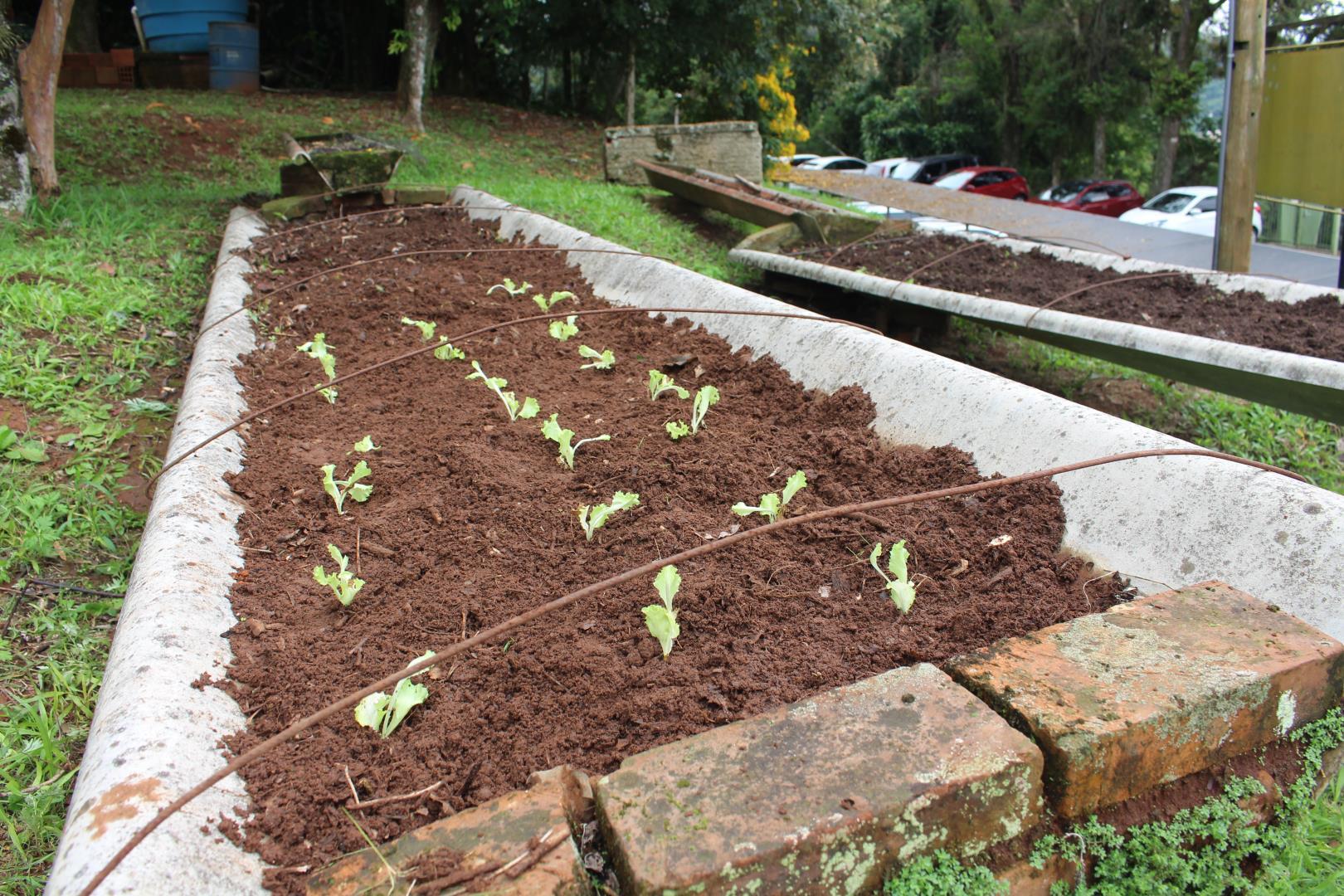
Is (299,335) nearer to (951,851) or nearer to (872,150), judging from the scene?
(951,851)

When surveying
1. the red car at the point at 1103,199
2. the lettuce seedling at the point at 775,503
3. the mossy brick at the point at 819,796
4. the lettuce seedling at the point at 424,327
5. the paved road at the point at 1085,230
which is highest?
the red car at the point at 1103,199

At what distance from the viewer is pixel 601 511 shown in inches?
88.6

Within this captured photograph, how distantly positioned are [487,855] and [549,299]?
3537 mm

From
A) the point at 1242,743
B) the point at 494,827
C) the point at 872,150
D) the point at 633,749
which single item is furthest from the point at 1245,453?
the point at 872,150

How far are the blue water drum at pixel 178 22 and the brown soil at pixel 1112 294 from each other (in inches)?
387

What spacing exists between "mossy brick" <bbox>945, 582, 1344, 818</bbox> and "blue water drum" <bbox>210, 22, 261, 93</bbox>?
1278cm

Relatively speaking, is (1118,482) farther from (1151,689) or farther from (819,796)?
(819,796)

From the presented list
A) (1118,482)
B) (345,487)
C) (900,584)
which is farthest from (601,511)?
(1118,482)

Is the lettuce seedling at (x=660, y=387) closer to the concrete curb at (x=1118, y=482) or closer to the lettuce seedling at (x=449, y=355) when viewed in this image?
the concrete curb at (x=1118, y=482)

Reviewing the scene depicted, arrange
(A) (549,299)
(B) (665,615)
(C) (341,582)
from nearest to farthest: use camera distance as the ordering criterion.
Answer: (B) (665,615), (C) (341,582), (A) (549,299)

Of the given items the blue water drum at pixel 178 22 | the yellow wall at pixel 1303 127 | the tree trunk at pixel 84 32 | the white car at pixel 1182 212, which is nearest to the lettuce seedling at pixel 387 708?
the yellow wall at pixel 1303 127

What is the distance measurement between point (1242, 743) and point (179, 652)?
1.92m

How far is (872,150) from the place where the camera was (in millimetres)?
29234

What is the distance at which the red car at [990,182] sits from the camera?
18.1 m
